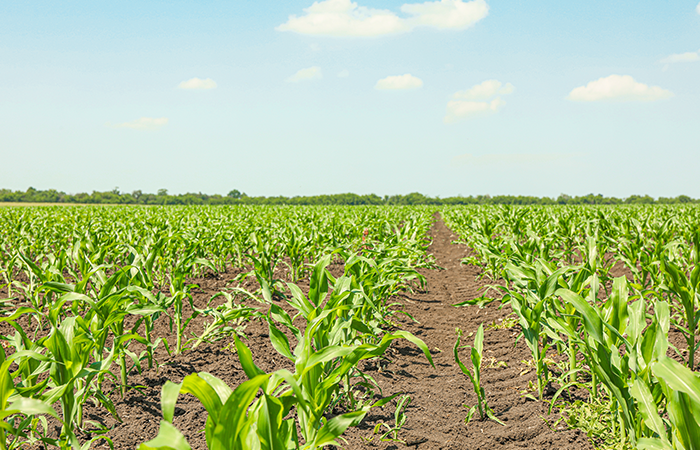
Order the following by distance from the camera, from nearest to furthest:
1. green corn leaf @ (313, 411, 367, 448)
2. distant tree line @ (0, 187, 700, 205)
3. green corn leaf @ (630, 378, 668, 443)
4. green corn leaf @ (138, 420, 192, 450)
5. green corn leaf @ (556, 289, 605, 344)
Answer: green corn leaf @ (138, 420, 192, 450), green corn leaf @ (313, 411, 367, 448), green corn leaf @ (630, 378, 668, 443), green corn leaf @ (556, 289, 605, 344), distant tree line @ (0, 187, 700, 205)

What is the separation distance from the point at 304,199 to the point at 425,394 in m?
76.3

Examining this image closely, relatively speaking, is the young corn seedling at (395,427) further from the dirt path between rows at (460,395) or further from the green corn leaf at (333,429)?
the green corn leaf at (333,429)

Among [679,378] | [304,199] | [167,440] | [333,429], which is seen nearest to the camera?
[167,440]

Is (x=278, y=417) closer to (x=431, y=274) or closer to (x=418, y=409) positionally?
(x=418, y=409)

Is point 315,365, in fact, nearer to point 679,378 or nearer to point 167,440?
point 167,440

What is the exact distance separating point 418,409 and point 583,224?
321 inches

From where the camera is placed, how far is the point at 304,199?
259ft

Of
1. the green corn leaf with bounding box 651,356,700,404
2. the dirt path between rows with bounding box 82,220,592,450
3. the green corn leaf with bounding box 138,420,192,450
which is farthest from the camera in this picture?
the dirt path between rows with bounding box 82,220,592,450

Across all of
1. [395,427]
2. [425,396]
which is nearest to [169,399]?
[395,427]

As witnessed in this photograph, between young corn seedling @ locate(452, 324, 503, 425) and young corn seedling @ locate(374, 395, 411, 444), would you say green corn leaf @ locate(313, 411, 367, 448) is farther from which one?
Answer: young corn seedling @ locate(452, 324, 503, 425)

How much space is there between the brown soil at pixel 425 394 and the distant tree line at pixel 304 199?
57.8m

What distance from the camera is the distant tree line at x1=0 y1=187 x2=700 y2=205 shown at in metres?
66.6

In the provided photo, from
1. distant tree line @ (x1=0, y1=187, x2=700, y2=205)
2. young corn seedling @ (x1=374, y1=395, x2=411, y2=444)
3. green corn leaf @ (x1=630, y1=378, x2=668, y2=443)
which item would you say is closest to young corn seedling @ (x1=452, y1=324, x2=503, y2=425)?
young corn seedling @ (x1=374, y1=395, x2=411, y2=444)

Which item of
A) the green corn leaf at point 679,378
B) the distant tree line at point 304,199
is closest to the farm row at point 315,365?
the green corn leaf at point 679,378
